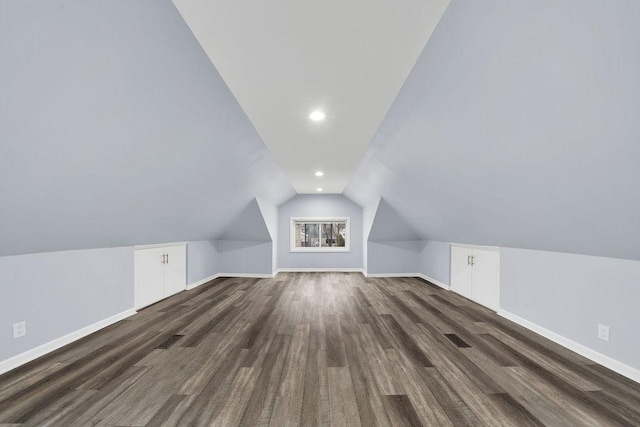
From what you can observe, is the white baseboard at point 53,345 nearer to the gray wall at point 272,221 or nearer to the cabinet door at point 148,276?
the cabinet door at point 148,276

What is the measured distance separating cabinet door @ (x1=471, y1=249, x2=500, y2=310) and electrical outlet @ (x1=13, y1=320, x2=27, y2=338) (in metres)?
5.83

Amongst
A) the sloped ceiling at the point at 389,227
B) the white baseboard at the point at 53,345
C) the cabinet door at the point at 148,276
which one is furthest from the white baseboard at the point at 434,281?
the white baseboard at the point at 53,345

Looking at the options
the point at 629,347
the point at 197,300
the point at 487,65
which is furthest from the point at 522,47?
the point at 197,300

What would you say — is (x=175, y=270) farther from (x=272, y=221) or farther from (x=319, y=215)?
(x=319, y=215)

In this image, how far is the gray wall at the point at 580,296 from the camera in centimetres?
238

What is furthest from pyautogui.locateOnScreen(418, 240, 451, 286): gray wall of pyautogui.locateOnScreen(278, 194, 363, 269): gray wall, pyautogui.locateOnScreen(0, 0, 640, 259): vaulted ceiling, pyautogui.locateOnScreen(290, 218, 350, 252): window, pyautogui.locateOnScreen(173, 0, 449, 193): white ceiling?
pyautogui.locateOnScreen(173, 0, 449, 193): white ceiling

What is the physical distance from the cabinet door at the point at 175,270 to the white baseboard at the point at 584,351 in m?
5.79

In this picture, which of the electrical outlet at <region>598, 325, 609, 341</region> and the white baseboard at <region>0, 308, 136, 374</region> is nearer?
the white baseboard at <region>0, 308, 136, 374</region>

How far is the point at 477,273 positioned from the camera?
15.7ft

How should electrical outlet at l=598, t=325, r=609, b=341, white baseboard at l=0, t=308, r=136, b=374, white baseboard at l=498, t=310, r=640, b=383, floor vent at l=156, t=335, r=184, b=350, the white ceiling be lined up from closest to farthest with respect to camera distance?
1. the white ceiling
2. white baseboard at l=498, t=310, r=640, b=383
3. white baseboard at l=0, t=308, r=136, b=374
4. electrical outlet at l=598, t=325, r=609, b=341
5. floor vent at l=156, t=335, r=184, b=350

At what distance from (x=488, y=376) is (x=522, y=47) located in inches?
99.6

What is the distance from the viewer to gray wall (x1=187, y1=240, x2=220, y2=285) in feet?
19.2

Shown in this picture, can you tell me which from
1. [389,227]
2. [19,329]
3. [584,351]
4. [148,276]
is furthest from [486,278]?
[19,329]

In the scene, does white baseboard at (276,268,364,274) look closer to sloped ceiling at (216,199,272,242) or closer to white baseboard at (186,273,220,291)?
sloped ceiling at (216,199,272,242)
